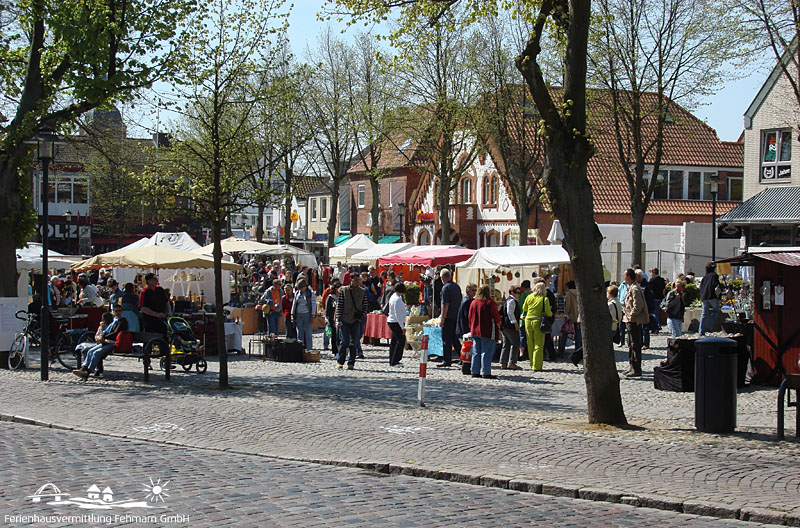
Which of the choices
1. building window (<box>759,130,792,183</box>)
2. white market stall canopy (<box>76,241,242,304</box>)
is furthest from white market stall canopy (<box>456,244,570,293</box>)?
building window (<box>759,130,792,183</box>)

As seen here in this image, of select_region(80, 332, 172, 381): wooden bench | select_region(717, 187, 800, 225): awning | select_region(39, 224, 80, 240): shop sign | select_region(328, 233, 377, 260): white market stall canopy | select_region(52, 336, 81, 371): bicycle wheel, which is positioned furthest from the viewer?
select_region(39, 224, 80, 240): shop sign

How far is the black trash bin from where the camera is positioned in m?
10.9

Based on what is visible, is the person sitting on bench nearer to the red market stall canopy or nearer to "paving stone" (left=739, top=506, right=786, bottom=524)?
the red market stall canopy

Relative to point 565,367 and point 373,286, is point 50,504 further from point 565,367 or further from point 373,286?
point 373,286

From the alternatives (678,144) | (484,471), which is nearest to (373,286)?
(484,471)

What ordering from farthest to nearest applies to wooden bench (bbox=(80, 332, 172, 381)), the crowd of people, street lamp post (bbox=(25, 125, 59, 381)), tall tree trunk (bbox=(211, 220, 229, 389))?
the crowd of people
wooden bench (bbox=(80, 332, 172, 381))
street lamp post (bbox=(25, 125, 59, 381))
tall tree trunk (bbox=(211, 220, 229, 389))

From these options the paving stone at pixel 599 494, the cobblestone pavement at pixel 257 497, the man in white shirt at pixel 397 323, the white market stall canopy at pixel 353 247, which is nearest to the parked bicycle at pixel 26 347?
the man in white shirt at pixel 397 323

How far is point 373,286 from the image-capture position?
89.0 ft

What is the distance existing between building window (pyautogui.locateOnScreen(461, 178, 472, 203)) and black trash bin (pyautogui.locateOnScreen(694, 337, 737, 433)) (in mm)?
41153

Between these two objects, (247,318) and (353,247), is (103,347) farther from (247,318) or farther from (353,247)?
(353,247)

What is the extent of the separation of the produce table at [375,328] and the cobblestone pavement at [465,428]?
190 inches

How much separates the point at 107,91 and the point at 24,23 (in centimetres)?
270

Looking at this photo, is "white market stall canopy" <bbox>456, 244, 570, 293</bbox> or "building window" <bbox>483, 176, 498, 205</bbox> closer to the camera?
"white market stall canopy" <bbox>456, 244, 570, 293</bbox>

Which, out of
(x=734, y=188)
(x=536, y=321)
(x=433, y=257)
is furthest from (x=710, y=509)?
(x=734, y=188)
